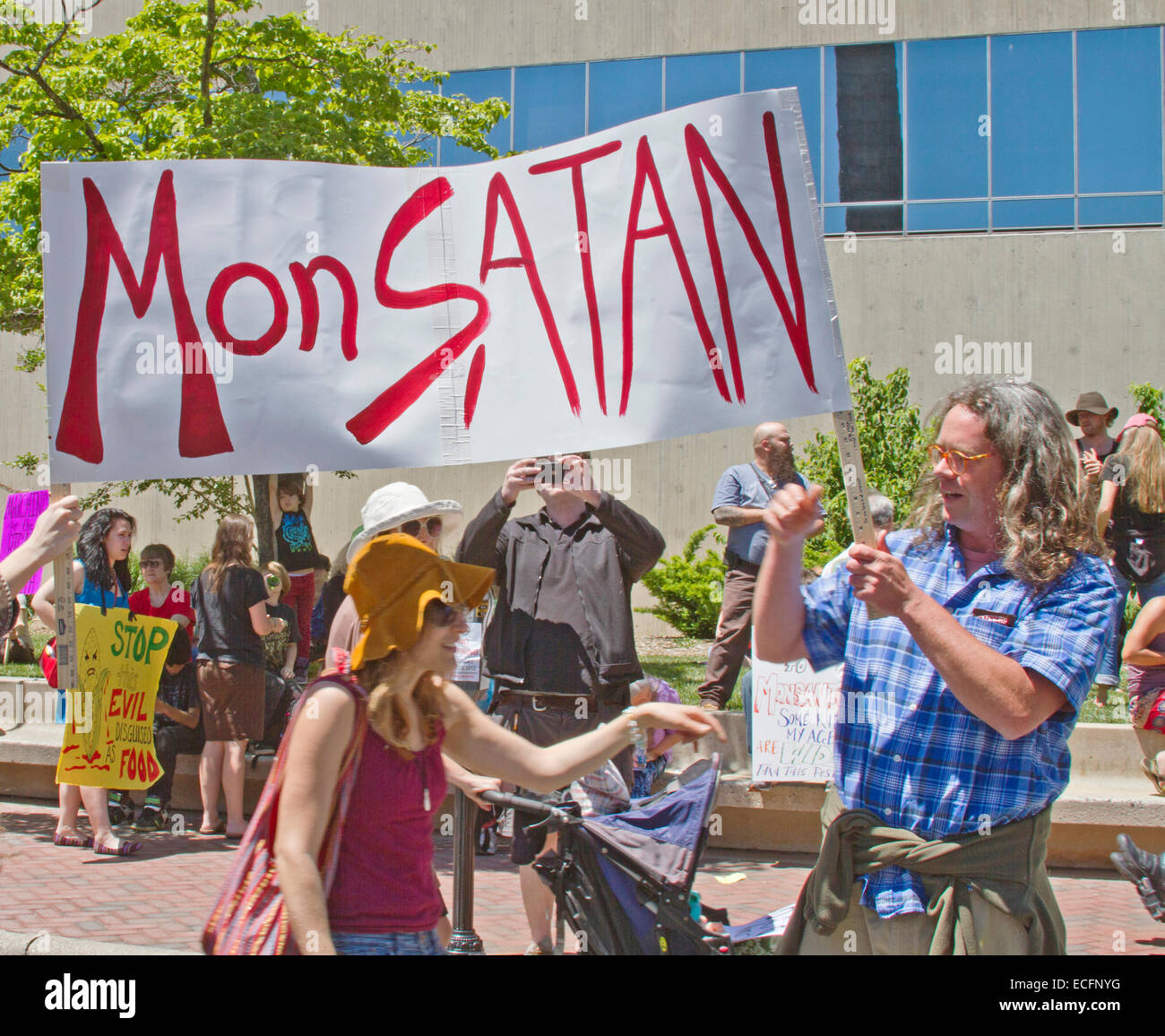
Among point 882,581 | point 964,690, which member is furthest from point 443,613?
point 964,690

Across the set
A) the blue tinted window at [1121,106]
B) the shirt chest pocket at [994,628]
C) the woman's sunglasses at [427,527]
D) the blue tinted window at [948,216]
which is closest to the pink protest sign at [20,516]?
the woman's sunglasses at [427,527]

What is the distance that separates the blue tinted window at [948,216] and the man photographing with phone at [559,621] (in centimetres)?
1374

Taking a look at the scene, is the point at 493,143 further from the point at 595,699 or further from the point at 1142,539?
the point at 595,699

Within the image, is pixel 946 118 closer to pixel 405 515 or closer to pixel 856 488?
pixel 405 515

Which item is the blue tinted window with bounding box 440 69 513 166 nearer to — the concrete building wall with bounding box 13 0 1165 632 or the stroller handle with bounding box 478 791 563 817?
the concrete building wall with bounding box 13 0 1165 632

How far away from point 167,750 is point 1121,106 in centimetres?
1513

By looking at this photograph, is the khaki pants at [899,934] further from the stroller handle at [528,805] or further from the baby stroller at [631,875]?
the stroller handle at [528,805]

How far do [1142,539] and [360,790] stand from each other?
22.0ft

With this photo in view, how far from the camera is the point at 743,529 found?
778 centimetres

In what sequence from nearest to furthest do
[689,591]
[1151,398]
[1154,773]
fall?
[1154,773]
[1151,398]
[689,591]

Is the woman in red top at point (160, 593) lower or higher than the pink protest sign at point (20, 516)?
lower

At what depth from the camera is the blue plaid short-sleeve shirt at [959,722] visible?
8.46 ft
